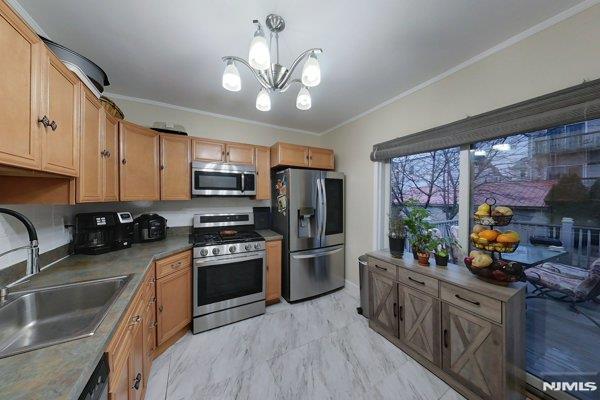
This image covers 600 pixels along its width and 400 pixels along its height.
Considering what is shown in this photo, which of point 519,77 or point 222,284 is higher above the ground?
point 519,77

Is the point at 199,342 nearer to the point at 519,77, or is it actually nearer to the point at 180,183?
the point at 180,183

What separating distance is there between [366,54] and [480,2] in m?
0.70

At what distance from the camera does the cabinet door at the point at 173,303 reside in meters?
1.84

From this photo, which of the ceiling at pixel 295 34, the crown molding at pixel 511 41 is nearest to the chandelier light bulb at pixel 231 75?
the ceiling at pixel 295 34

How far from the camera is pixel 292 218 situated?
2652 millimetres

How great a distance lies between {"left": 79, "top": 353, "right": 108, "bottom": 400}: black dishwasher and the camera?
66cm

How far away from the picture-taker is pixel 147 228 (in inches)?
87.7

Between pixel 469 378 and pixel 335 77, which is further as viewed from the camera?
pixel 335 77

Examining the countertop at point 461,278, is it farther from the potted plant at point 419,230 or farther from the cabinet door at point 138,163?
the cabinet door at point 138,163

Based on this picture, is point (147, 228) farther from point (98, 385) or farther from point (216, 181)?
point (98, 385)

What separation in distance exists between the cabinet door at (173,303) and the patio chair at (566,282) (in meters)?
2.89

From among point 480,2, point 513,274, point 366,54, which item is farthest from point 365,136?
point 513,274

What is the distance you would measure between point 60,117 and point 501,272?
2.79 meters

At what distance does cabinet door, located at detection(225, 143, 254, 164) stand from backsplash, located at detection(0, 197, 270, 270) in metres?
0.59
